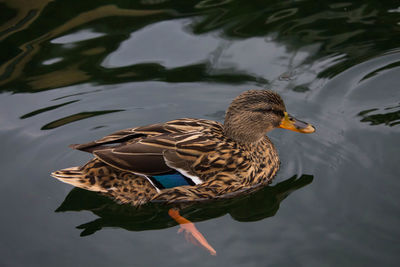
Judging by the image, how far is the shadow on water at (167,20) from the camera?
7.25 metres

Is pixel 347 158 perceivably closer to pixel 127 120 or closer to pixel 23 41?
pixel 127 120

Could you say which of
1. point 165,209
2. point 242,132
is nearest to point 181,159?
point 165,209

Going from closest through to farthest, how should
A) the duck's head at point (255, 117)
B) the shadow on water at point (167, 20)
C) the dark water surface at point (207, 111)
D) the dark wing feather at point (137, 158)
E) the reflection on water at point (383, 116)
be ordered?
the dark water surface at point (207, 111)
the dark wing feather at point (137, 158)
the duck's head at point (255, 117)
the reflection on water at point (383, 116)
the shadow on water at point (167, 20)

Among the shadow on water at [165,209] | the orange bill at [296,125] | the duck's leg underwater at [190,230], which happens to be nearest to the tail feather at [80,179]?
the shadow on water at [165,209]

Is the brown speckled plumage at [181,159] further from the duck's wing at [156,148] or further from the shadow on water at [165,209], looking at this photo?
the shadow on water at [165,209]

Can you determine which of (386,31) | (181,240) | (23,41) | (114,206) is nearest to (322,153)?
(181,240)

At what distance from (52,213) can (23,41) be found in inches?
134

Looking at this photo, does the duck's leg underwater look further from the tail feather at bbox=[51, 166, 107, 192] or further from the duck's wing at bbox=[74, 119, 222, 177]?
the tail feather at bbox=[51, 166, 107, 192]

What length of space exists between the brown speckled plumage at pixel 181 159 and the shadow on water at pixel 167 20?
5.28ft

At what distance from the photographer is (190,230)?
5004mm

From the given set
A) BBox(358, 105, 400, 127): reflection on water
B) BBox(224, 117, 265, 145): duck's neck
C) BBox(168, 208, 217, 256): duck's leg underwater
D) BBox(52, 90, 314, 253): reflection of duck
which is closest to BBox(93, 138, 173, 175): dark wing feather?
BBox(52, 90, 314, 253): reflection of duck

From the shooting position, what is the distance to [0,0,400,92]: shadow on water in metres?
7.25

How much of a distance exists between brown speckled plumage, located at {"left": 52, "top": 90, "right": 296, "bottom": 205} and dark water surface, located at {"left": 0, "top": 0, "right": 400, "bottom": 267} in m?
0.19

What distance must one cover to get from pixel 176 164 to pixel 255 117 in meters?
1.03
